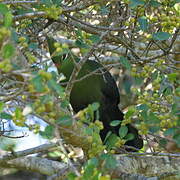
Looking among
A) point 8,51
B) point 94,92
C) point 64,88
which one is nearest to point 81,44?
point 64,88

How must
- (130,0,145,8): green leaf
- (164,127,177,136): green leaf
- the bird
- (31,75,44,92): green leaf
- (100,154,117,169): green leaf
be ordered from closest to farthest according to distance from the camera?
(31,75,44,92): green leaf → (100,154,117,169): green leaf → (164,127,177,136): green leaf → (130,0,145,8): green leaf → the bird

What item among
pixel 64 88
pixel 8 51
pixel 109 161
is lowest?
pixel 109 161

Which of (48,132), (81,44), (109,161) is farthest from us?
(81,44)

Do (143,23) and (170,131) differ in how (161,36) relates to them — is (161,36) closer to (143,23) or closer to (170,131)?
(143,23)

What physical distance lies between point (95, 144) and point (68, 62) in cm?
161

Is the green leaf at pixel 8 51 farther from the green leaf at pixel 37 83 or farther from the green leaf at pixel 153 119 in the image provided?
the green leaf at pixel 153 119

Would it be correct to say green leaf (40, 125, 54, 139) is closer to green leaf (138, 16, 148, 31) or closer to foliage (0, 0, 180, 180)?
foliage (0, 0, 180, 180)

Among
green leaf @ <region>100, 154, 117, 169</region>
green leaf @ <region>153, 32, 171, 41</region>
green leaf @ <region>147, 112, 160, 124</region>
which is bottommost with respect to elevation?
green leaf @ <region>100, 154, 117, 169</region>

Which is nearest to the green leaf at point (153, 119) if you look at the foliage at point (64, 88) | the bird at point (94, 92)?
the foliage at point (64, 88)

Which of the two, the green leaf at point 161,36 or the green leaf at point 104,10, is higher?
the green leaf at point 104,10

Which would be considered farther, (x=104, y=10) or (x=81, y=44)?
(x=104, y=10)

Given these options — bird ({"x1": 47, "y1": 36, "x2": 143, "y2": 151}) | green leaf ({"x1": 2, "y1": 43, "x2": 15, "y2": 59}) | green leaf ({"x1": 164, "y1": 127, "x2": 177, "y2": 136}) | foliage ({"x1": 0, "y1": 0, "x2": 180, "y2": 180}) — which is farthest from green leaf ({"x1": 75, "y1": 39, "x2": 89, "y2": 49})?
bird ({"x1": 47, "y1": 36, "x2": 143, "y2": 151})

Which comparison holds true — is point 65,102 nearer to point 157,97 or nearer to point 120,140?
point 120,140

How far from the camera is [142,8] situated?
8.25 feet
